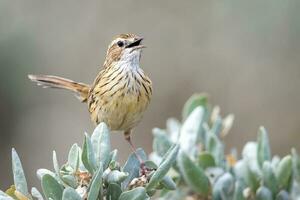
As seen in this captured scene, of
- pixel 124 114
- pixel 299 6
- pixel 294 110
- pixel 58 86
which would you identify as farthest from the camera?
pixel 294 110

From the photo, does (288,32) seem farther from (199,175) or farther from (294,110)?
(199,175)

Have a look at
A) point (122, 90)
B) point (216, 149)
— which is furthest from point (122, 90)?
point (216, 149)

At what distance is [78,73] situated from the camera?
9.05 m

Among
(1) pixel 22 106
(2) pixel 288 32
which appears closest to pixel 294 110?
(2) pixel 288 32

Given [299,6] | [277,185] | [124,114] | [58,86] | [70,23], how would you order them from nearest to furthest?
[277,185] < [124,114] < [58,86] < [299,6] < [70,23]

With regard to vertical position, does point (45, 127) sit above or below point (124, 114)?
above

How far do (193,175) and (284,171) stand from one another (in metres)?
0.35

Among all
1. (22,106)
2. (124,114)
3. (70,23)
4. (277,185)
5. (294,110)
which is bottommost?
(277,185)

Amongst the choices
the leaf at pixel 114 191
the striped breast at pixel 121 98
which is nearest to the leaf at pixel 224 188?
the leaf at pixel 114 191

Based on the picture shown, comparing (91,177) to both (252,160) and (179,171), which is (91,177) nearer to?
(179,171)

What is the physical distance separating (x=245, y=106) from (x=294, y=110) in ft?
1.80

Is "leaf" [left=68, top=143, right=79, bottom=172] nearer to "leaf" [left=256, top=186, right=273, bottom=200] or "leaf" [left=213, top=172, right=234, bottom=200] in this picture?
"leaf" [left=213, top=172, right=234, bottom=200]

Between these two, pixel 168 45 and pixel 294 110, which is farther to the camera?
pixel 168 45

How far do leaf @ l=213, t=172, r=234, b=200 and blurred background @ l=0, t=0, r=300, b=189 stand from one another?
437 centimetres
